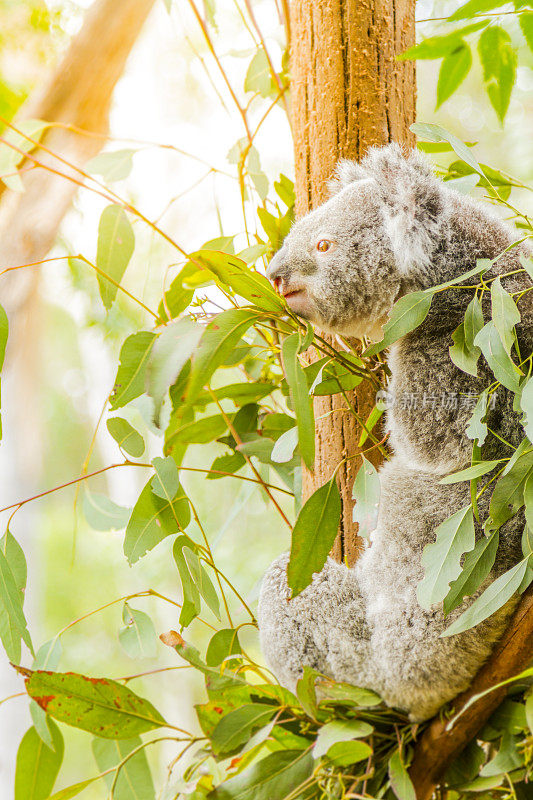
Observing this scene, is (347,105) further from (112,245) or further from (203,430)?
(203,430)

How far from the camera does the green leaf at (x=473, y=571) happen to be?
99cm

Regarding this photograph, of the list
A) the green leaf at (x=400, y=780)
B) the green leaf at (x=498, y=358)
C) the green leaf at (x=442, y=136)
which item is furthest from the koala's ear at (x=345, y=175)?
the green leaf at (x=400, y=780)

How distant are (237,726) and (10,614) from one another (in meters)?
0.43

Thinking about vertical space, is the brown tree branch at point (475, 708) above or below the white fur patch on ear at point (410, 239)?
below

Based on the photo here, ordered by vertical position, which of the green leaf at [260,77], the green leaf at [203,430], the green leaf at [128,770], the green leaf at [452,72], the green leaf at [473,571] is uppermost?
the green leaf at [260,77]

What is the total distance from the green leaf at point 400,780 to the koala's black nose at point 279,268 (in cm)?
86

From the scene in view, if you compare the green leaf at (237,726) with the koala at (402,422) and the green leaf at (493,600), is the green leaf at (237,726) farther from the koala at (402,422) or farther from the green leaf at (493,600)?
the green leaf at (493,600)

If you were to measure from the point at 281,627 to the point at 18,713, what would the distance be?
11.6ft

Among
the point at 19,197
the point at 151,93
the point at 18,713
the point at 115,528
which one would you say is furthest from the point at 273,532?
the point at 115,528

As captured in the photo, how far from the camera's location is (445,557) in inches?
38.2

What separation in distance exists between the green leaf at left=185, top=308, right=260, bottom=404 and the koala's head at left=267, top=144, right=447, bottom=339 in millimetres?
298

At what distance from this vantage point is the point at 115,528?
4.85 ft

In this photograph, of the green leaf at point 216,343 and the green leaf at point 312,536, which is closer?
the green leaf at point 216,343

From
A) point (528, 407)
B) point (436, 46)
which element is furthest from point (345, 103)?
point (528, 407)
